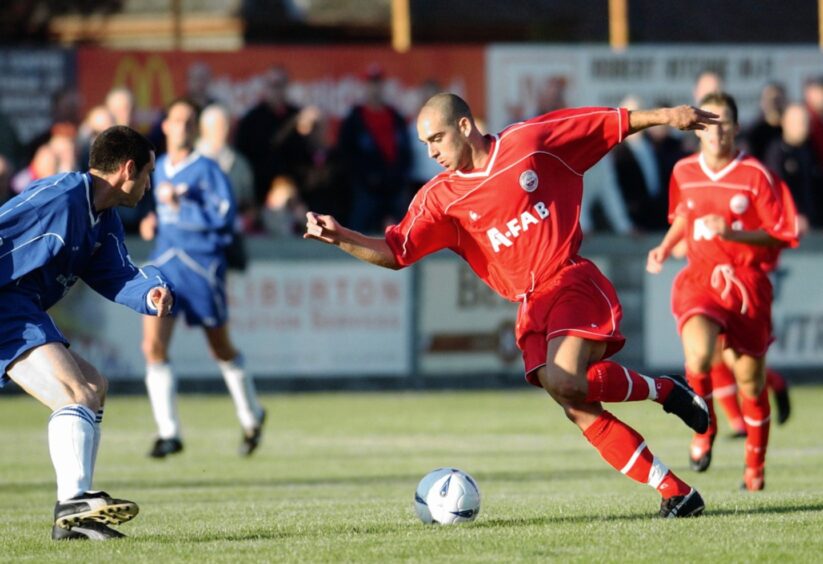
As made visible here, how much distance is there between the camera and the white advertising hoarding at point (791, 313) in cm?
2003

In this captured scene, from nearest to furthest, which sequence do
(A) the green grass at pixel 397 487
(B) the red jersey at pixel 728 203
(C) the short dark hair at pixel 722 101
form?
(A) the green grass at pixel 397 487
(C) the short dark hair at pixel 722 101
(B) the red jersey at pixel 728 203

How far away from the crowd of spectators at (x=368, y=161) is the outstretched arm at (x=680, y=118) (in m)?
10.4

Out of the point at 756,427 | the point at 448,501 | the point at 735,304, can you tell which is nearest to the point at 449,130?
the point at 448,501

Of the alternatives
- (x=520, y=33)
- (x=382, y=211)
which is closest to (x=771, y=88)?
(x=382, y=211)

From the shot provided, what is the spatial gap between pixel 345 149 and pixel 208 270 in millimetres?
6154

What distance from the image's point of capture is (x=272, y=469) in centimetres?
1340

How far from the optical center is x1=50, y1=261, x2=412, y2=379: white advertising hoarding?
18.6 meters

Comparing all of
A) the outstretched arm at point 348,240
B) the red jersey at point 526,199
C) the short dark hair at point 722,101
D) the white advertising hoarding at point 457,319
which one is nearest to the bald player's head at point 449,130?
the red jersey at point 526,199

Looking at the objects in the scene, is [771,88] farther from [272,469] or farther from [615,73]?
[272,469]

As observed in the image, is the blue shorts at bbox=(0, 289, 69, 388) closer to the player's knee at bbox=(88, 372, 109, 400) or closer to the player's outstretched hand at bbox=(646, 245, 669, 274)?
the player's knee at bbox=(88, 372, 109, 400)

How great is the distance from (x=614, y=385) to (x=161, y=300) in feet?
7.65

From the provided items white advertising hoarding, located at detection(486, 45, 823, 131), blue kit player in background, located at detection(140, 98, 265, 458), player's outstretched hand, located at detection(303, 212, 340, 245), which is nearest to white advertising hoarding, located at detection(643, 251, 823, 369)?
white advertising hoarding, located at detection(486, 45, 823, 131)

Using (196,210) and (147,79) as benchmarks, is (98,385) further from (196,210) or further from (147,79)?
(147,79)

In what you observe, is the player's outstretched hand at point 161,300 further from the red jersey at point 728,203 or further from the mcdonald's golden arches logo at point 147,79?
the mcdonald's golden arches logo at point 147,79
